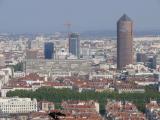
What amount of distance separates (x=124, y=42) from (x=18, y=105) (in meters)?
18.8

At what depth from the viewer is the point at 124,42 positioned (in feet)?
148

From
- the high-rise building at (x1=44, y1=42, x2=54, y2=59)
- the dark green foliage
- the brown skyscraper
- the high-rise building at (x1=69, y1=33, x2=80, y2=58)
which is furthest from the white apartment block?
the high-rise building at (x1=69, y1=33, x2=80, y2=58)

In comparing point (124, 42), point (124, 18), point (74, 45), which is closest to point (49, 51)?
point (74, 45)

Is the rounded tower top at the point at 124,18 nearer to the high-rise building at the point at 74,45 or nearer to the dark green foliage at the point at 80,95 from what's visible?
the high-rise building at the point at 74,45

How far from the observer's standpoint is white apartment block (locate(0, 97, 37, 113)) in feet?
85.9

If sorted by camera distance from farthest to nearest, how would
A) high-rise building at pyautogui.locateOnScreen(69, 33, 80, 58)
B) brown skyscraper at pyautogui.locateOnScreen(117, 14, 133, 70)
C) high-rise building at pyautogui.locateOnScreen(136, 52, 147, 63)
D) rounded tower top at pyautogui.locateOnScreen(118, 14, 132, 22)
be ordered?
high-rise building at pyautogui.locateOnScreen(69, 33, 80, 58) < high-rise building at pyautogui.locateOnScreen(136, 52, 147, 63) < rounded tower top at pyautogui.locateOnScreen(118, 14, 132, 22) < brown skyscraper at pyautogui.locateOnScreen(117, 14, 133, 70)

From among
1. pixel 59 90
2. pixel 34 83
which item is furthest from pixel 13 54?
pixel 59 90

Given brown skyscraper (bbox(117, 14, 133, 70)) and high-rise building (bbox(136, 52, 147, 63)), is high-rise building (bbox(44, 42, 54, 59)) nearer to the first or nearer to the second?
brown skyscraper (bbox(117, 14, 133, 70))

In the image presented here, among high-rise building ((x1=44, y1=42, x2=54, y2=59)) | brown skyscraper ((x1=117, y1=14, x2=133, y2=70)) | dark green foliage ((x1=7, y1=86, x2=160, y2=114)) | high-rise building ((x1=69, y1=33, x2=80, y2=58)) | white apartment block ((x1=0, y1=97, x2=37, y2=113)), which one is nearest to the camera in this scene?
white apartment block ((x1=0, y1=97, x2=37, y2=113))

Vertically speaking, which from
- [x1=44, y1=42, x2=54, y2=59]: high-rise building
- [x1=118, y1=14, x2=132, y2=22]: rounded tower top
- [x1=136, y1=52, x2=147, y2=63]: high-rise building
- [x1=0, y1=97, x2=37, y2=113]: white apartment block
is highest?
[x1=118, y1=14, x2=132, y2=22]: rounded tower top

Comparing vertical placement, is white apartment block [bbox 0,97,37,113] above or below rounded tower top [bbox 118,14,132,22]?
below

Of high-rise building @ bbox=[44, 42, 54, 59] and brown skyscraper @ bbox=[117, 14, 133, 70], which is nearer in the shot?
brown skyscraper @ bbox=[117, 14, 133, 70]

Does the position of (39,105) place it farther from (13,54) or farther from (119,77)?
(13,54)

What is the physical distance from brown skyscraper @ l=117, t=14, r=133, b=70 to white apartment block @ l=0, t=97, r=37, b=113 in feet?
54.3
